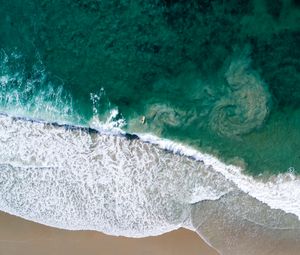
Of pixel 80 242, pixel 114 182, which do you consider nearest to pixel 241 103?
pixel 114 182

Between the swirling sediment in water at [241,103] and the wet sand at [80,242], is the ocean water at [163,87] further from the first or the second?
the wet sand at [80,242]

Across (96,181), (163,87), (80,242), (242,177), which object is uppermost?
(163,87)

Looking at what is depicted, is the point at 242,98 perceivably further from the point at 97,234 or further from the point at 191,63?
the point at 97,234

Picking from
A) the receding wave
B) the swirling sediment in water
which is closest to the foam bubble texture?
the receding wave

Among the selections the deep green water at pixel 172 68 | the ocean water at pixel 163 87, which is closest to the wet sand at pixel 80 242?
the ocean water at pixel 163 87

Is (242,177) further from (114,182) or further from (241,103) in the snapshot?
(114,182)

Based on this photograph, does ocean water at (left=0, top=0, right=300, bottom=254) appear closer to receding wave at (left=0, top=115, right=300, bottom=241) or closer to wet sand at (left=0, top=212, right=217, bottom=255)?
receding wave at (left=0, top=115, right=300, bottom=241)

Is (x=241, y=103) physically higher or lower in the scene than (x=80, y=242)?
higher
